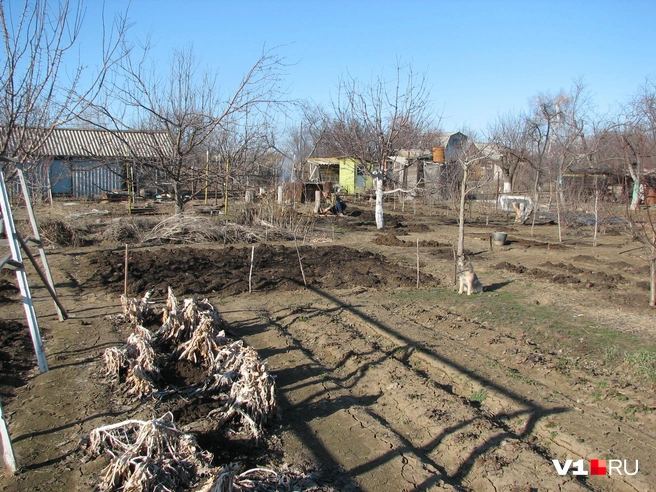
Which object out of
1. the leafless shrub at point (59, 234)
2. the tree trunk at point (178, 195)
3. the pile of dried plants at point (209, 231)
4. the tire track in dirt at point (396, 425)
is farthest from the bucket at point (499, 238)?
the leafless shrub at point (59, 234)

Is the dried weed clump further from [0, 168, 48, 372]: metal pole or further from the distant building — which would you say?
the distant building

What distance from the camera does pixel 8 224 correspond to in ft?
16.1

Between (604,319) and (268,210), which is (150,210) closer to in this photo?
(268,210)

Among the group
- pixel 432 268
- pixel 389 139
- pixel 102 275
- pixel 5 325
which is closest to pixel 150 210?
pixel 389 139

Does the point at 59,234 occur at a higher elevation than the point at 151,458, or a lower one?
higher

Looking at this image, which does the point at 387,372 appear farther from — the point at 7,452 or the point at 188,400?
the point at 7,452

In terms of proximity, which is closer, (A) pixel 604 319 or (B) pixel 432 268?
(A) pixel 604 319

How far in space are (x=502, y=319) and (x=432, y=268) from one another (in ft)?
12.6

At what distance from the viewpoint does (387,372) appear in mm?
5484

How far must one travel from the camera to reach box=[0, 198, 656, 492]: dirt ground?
3.84 metres

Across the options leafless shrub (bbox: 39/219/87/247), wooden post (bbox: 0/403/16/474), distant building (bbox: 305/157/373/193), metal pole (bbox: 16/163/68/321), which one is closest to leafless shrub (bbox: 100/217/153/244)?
leafless shrub (bbox: 39/219/87/247)

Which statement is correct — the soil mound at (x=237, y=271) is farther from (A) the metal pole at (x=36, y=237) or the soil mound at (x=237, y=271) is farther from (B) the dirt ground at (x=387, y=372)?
(A) the metal pole at (x=36, y=237)

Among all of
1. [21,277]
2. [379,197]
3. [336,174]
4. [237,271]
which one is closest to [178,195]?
[237,271]

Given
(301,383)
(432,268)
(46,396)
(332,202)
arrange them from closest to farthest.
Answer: (46,396)
(301,383)
(432,268)
(332,202)
